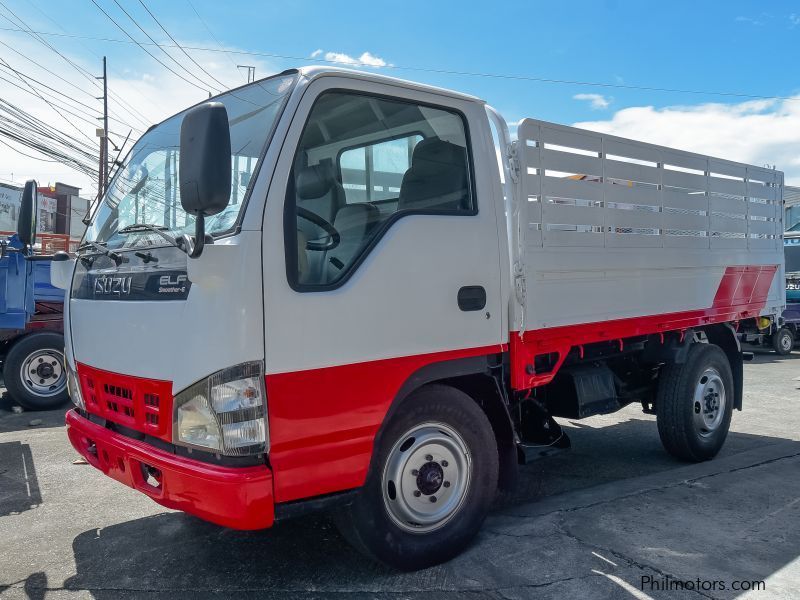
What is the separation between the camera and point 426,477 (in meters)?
3.34

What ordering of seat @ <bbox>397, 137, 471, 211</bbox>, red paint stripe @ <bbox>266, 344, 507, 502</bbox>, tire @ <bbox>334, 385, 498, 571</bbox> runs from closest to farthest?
red paint stripe @ <bbox>266, 344, 507, 502</bbox>
tire @ <bbox>334, 385, 498, 571</bbox>
seat @ <bbox>397, 137, 471, 211</bbox>

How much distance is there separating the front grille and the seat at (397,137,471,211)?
4.77 ft

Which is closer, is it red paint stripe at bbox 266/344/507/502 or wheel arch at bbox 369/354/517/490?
red paint stripe at bbox 266/344/507/502

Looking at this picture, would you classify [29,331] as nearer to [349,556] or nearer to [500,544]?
[349,556]

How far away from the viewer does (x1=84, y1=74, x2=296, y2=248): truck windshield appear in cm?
292

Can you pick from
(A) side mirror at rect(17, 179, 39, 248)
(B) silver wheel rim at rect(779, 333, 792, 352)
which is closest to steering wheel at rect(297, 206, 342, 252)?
(A) side mirror at rect(17, 179, 39, 248)

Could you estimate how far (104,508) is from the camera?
439 cm

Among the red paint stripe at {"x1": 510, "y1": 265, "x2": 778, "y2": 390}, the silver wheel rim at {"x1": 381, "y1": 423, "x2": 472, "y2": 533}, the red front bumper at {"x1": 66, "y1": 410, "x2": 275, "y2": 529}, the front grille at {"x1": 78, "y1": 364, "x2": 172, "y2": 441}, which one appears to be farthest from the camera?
the red paint stripe at {"x1": 510, "y1": 265, "x2": 778, "y2": 390}

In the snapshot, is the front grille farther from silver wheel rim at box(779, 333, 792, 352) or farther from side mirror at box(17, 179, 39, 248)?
silver wheel rim at box(779, 333, 792, 352)

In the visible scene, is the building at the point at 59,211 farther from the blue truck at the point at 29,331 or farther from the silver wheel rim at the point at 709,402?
the silver wheel rim at the point at 709,402

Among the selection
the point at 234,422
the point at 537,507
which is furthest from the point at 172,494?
the point at 537,507

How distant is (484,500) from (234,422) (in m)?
1.55

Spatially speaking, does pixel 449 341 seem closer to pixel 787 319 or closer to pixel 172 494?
pixel 172 494

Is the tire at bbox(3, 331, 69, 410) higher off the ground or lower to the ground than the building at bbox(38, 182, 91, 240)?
lower
